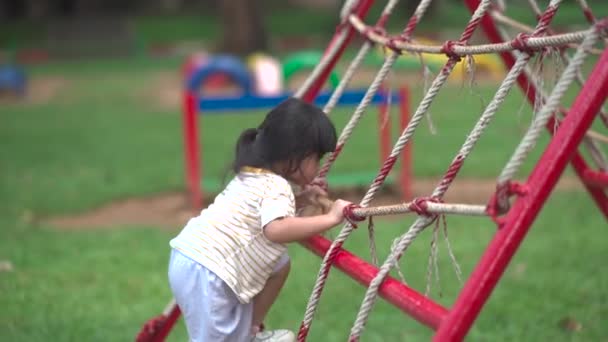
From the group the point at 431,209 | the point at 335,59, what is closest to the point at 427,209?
the point at 431,209

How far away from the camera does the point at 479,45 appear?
109 inches

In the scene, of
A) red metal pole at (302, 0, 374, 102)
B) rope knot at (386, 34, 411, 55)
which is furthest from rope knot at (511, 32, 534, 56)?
red metal pole at (302, 0, 374, 102)

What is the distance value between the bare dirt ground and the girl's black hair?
3597mm

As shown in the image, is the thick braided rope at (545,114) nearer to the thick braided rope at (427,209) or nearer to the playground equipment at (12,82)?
the thick braided rope at (427,209)

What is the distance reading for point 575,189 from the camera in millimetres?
7102

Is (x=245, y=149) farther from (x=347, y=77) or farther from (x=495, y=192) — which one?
(x=495, y=192)

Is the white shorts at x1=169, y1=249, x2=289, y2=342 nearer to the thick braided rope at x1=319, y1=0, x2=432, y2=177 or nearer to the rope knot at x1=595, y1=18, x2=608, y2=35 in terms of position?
the thick braided rope at x1=319, y1=0, x2=432, y2=177

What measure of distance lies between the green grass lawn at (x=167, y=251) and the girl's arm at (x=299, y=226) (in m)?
0.59

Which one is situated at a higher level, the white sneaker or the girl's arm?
the girl's arm

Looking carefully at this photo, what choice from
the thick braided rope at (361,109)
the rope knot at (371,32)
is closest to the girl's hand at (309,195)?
the thick braided rope at (361,109)

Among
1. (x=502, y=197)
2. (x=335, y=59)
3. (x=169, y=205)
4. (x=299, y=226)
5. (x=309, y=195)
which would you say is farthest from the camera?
(x=169, y=205)

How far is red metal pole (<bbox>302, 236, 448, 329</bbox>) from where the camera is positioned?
234 centimetres

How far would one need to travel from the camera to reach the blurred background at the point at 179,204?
4.16 meters

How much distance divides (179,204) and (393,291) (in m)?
4.75
